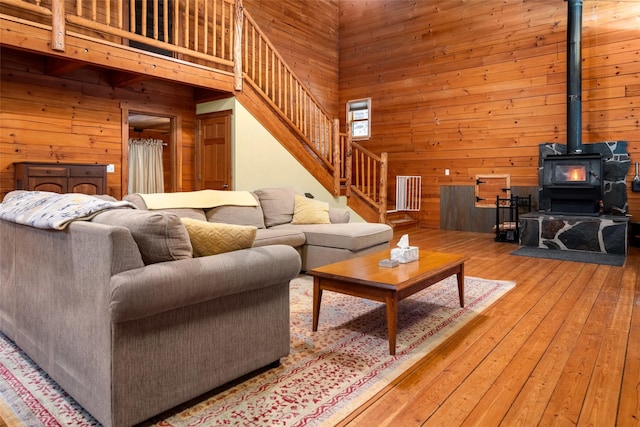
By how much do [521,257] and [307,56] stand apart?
5.81 m

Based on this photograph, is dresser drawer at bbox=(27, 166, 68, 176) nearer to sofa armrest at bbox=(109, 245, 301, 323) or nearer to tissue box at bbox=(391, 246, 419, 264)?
sofa armrest at bbox=(109, 245, 301, 323)

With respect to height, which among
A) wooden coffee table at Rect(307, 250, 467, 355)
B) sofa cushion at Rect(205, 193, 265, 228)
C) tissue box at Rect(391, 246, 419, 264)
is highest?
sofa cushion at Rect(205, 193, 265, 228)

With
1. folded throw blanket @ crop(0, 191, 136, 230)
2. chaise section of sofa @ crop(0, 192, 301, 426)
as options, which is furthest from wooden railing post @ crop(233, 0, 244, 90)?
chaise section of sofa @ crop(0, 192, 301, 426)

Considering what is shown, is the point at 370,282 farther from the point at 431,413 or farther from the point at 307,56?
the point at 307,56

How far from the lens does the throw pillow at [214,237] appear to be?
2.05m

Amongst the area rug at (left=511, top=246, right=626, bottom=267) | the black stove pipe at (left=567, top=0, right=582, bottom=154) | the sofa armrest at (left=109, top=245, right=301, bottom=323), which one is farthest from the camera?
the black stove pipe at (left=567, top=0, right=582, bottom=154)

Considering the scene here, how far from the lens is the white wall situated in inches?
239

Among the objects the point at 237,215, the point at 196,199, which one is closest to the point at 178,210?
the point at 196,199

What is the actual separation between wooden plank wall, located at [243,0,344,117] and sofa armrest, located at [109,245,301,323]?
6693mm

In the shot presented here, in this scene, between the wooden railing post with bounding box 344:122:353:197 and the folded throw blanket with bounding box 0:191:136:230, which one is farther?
the wooden railing post with bounding box 344:122:353:197

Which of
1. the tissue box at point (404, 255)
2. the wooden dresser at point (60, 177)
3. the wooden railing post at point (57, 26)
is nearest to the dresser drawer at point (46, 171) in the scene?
the wooden dresser at point (60, 177)

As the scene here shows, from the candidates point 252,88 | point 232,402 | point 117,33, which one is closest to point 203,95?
point 252,88

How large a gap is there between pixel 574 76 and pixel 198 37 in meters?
5.58

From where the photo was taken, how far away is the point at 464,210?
7918mm
